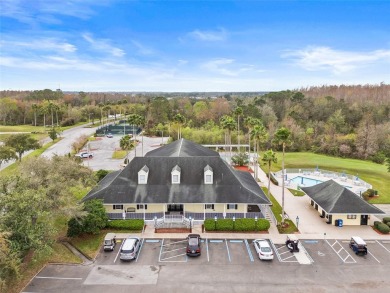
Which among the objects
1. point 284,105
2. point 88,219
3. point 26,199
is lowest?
point 88,219

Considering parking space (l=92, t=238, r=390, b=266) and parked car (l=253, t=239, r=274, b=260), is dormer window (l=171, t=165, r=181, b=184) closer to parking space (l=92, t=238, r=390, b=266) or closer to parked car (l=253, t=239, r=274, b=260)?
parking space (l=92, t=238, r=390, b=266)

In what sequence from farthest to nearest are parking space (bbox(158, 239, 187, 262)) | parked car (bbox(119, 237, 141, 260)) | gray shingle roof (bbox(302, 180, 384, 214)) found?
gray shingle roof (bbox(302, 180, 384, 214)) < parking space (bbox(158, 239, 187, 262)) < parked car (bbox(119, 237, 141, 260))

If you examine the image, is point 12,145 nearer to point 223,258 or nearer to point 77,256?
point 77,256

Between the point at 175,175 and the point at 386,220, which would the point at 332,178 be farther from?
the point at 175,175

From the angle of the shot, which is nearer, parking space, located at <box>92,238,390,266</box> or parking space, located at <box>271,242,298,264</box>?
parking space, located at <box>92,238,390,266</box>

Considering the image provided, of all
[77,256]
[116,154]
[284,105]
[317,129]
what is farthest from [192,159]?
[284,105]

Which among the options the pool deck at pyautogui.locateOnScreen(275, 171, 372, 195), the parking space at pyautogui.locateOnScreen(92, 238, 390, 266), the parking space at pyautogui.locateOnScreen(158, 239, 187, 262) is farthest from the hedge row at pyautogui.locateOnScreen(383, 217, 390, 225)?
the parking space at pyautogui.locateOnScreen(158, 239, 187, 262)
